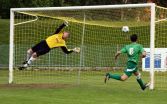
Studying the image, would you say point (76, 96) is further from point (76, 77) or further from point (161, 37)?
point (161, 37)

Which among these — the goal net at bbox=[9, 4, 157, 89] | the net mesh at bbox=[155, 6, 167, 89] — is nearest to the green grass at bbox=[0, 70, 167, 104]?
the net mesh at bbox=[155, 6, 167, 89]

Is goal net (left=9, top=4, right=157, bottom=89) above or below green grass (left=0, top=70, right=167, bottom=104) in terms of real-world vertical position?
above

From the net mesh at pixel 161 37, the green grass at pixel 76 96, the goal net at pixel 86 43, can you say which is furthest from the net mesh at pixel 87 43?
the green grass at pixel 76 96

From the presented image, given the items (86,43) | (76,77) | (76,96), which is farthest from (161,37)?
(76,96)

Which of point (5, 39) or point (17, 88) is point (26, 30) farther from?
point (17, 88)

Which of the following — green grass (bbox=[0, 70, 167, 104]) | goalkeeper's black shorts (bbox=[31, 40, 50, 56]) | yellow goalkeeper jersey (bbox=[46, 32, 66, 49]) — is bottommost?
green grass (bbox=[0, 70, 167, 104])

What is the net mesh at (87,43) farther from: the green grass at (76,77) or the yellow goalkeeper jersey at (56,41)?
the yellow goalkeeper jersey at (56,41)

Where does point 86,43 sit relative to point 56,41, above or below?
below

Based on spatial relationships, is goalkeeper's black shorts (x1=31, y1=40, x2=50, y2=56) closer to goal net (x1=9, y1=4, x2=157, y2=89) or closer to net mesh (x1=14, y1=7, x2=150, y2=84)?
goal net (x1=9, y1=4, x2=157, y2=89)

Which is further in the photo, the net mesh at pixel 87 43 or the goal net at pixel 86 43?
the net mesh at pixel 87 43

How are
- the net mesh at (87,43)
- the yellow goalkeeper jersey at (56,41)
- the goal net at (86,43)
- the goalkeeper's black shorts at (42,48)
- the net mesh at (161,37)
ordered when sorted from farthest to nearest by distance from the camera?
the net mesh at (87,43), the goal net at (86,43), the net mesh at (161,37), the goalkeeper's black shorts at (42,48), the yellow goalkeeper jersey at (56,41)

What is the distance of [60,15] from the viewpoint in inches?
1003

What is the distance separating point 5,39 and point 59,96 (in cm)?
3383

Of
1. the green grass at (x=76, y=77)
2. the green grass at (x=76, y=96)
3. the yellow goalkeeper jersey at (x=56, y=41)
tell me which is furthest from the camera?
the yellow goalkeeper jersey at (x=56, y=41)
